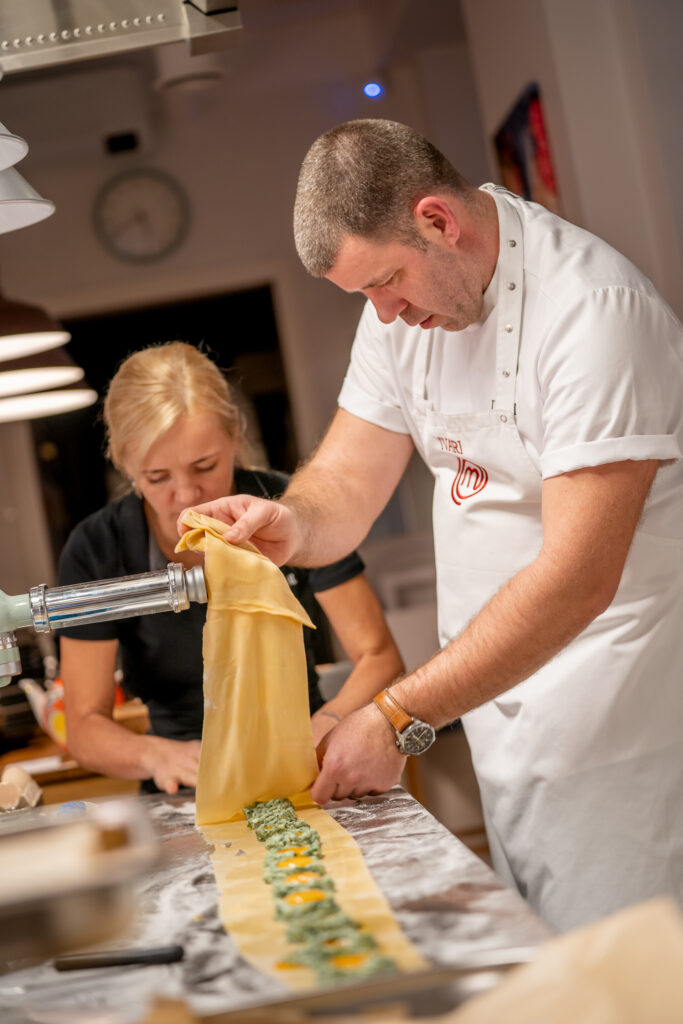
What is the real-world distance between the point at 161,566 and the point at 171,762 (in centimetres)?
41

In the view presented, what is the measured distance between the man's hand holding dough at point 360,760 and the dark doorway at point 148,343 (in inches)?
60.7

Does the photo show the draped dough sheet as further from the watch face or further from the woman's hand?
the woman's hand

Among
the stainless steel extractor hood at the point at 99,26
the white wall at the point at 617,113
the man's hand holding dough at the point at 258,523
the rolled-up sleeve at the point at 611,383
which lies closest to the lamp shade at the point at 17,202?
the stainless steel extractor hood at the point at 99,26

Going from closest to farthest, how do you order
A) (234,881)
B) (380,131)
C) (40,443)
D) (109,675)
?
(234,881) < (380,131) < (109,675) < (40,443)

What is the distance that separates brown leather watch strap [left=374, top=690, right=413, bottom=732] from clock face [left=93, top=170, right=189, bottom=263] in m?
1.93

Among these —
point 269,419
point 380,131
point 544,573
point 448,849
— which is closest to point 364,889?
point 448,849

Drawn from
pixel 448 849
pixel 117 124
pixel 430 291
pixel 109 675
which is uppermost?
pixel 117 124

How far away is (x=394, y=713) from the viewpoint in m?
1.30

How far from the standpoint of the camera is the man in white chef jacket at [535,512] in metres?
1.30

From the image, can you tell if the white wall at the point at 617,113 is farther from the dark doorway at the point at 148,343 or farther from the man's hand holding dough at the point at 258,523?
the man's hand holding dough at the point at 258,523

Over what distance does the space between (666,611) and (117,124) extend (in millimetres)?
2144

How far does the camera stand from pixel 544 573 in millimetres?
1287

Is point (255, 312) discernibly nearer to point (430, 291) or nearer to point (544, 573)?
point (430, 291)

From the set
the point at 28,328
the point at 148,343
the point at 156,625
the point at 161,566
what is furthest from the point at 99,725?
the point at 28,328
